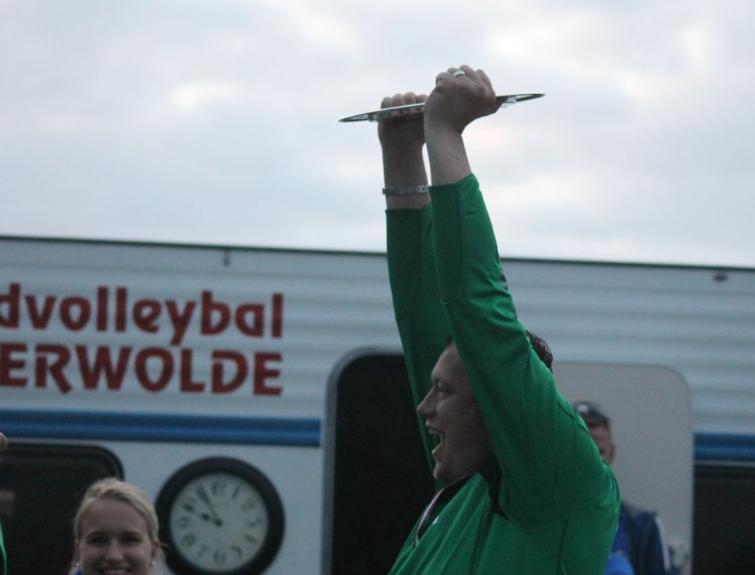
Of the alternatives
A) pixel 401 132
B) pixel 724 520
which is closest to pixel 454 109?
pixel 401 132

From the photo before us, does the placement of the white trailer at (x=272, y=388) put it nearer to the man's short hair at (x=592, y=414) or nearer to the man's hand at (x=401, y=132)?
the man's short hair at (x=592, y=414)

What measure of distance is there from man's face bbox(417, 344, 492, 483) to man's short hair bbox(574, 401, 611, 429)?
3111 millimetres

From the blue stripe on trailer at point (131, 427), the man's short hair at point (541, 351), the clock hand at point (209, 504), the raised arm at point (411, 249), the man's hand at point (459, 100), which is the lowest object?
the clock hand at point (209, 504)

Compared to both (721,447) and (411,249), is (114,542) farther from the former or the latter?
(721,447)

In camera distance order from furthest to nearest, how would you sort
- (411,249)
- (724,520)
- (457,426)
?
(724,520), (411,249), (457,426)

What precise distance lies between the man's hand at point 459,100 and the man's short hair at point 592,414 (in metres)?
3.23

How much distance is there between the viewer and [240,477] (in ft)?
17.0

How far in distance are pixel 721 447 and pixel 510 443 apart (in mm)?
4040

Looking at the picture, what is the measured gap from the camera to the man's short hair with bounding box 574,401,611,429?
5.02 metres

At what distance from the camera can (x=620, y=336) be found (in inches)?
214

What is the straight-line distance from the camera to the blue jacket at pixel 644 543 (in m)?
5.05

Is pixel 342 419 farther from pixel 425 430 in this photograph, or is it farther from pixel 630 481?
pixel 425 430

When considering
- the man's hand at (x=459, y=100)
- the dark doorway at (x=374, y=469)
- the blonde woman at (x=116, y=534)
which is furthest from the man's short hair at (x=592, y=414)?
the man's hand at (x=459, y=100)

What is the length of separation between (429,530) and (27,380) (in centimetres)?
361
